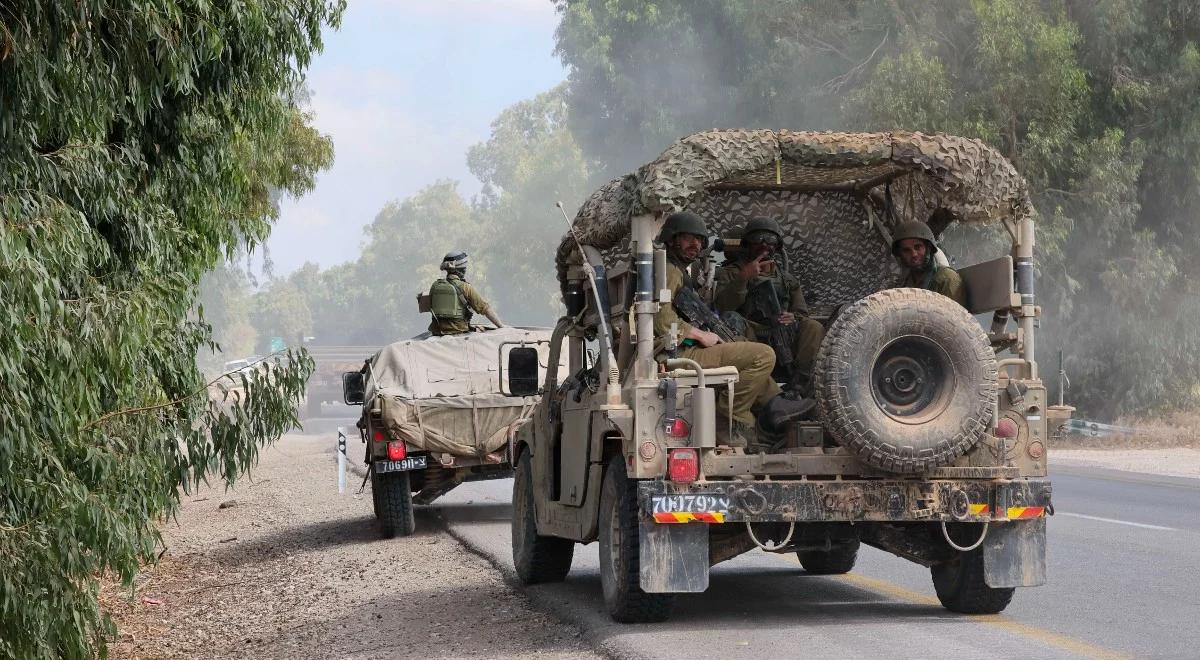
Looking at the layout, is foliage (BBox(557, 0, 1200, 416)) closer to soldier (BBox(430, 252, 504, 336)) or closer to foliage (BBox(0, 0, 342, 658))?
soldier (BBox(430, 252, 504, 336))

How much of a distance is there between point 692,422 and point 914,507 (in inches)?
52.2

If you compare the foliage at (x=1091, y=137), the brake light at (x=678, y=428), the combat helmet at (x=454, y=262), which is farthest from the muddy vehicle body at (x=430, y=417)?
the foliage at (x=1091, y=137)

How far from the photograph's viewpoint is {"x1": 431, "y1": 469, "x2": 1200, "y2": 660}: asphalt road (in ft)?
27.7

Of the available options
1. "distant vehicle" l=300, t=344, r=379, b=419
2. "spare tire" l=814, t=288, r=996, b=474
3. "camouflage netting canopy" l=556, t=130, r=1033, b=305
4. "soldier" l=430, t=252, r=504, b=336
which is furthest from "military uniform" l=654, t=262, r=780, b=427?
"distant vehicle" l=300, t=344, r=379, b=419

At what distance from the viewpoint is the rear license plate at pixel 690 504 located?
8.64 meters

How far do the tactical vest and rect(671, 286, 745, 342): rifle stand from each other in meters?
7.78

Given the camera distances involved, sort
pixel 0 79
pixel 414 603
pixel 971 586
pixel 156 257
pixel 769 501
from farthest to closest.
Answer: pixel 414 603, pixel 156 257, pixel 971 586, pixel 769 501, pixel 0 79

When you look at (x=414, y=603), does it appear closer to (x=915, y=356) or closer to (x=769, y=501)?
(x=769, y=501)

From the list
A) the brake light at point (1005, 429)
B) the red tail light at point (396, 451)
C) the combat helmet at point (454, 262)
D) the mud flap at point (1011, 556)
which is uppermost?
the combat helmet at point (454, 262)

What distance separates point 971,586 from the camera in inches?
369

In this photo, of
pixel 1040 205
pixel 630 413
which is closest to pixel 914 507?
pixel 630 413

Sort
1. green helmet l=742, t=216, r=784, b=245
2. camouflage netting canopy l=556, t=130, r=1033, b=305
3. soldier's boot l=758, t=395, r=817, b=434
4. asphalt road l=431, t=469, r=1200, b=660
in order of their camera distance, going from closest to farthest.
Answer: asphalt road l=431, t=469, r=1200, b=660, camouflage netting canopy l=556, t=130, r=1033, b=305, soldier's boot l=758, t=395, r=817, b=434, green helmet l=742, t=216, r=784, b=245

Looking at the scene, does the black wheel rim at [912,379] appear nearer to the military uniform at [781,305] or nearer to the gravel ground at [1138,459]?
the military uniform at [781,305]

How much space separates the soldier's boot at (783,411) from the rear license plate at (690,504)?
80 cm
